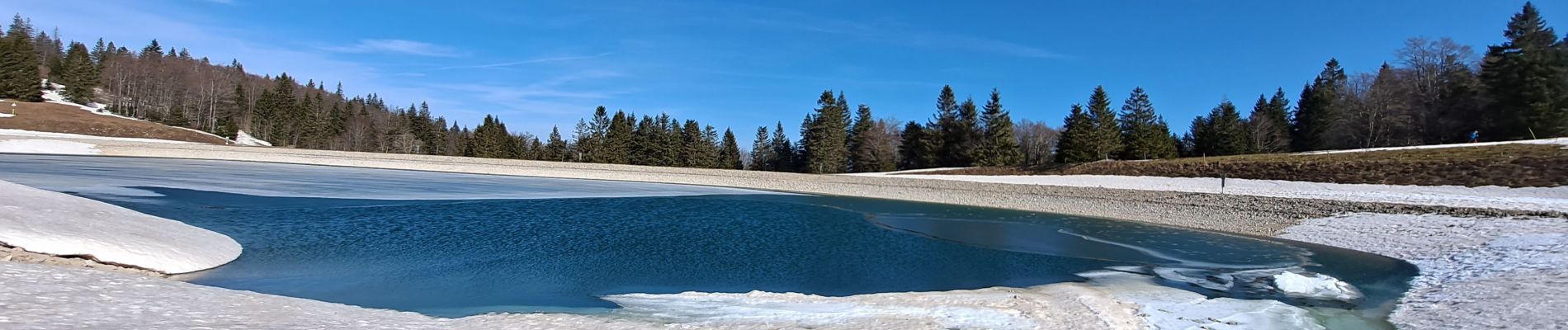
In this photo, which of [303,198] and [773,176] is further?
[773,176]

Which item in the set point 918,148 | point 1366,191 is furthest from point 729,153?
point 1366,191

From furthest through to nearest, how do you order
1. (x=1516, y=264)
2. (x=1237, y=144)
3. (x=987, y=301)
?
(x=1237, y=144), (x=1516, y=264), (x=987, y=301)

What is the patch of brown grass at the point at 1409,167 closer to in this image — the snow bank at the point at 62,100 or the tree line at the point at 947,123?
the tree line at the point at 947,123

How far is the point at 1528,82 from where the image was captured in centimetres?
3766

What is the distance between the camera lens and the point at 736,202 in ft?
89.3

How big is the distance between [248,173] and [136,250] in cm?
2836

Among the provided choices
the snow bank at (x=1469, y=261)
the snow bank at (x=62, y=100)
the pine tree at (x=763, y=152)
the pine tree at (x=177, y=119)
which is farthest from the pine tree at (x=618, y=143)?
the snow bank at (x=1469, y=261)

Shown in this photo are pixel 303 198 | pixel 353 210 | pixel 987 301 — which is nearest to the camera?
pixel 987 301

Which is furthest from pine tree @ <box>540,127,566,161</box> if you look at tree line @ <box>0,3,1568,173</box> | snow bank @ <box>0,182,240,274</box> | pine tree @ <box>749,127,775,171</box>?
snow bank @ <box>0,182,240,274</box>

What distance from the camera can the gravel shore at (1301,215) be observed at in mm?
8109

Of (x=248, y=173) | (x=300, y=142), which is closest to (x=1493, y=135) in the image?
(x=248, y=173)

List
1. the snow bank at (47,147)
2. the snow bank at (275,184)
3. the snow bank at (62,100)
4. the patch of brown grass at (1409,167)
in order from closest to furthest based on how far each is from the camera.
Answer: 1. the snow bank at (275,184)
2. the patch of brown grass at (1409,167)
3. the snow bank at (47,147)
4. the snow bank at (62,100)

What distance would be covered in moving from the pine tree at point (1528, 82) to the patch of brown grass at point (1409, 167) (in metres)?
10.00

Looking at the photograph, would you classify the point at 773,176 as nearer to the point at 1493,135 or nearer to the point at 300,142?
the point at 1493,135
